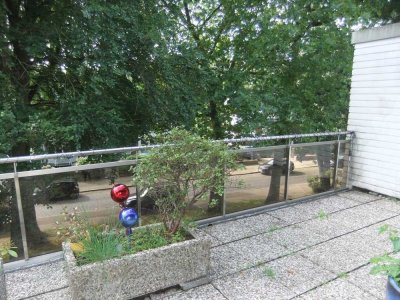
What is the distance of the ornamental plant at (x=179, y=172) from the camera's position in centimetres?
245

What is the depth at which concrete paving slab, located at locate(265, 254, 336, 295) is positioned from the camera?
2539mm

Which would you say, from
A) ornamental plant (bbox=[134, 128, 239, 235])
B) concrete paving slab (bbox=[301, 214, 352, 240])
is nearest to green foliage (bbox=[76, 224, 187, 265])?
ornamental plant (bbox=[134, 128, 239, 235])

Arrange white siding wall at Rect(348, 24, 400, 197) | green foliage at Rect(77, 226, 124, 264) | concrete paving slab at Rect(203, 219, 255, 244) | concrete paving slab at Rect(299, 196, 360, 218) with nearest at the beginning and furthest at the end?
green foliage at Rect(77, 226, 124, 264)
concrete paving slab at Rect(203, 219, 255, 244)
concrete paving slab at Rect(299, 196, 360, 218)
white siding wall at Rect(348, 24, 400, 197)

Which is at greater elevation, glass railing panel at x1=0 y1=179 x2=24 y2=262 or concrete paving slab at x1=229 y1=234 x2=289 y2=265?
glass railing panel at x1=0 y1=179 x2=24 y2=262

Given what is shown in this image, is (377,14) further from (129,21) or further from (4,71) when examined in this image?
(4,71)

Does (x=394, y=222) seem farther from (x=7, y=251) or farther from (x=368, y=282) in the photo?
(x=7, y=251)

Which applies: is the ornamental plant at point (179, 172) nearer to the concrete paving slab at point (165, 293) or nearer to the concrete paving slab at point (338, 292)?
the concrete paving slab at point (165, 293)

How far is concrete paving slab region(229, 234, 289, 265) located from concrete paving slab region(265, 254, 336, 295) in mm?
105

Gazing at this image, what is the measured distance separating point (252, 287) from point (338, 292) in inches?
27.8

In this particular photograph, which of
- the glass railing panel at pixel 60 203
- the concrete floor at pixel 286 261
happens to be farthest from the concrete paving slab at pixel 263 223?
the glass railing panel at pixel 60 203

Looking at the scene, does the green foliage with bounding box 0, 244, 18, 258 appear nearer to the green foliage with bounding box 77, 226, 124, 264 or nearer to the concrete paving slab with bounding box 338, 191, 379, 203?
the green foliage with bounding box 77, 226, 124, 264

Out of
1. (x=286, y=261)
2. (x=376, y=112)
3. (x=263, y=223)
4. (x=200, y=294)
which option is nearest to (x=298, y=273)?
(x=286, y=261)

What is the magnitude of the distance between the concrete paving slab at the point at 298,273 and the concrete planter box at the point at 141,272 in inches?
27.5

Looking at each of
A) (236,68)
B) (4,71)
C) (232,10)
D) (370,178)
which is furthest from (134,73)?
(370,178)
